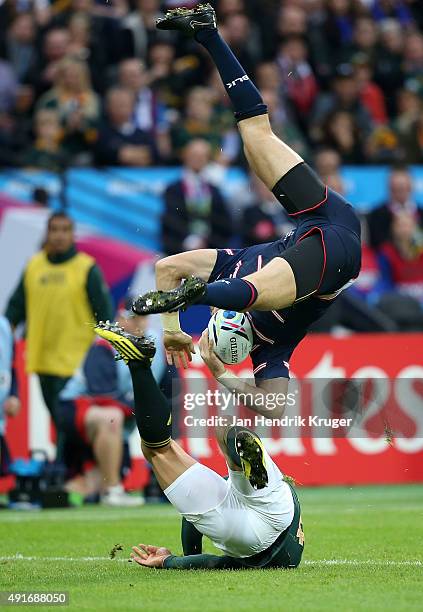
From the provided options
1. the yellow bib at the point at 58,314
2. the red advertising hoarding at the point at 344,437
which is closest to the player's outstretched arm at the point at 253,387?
the red advertising hoarding at the point at 344,437

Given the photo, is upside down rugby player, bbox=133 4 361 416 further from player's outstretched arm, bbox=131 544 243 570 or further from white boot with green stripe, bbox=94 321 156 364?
player's outstretched arm, bbox=131 544 243 570

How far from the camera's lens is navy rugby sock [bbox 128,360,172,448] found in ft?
25.2

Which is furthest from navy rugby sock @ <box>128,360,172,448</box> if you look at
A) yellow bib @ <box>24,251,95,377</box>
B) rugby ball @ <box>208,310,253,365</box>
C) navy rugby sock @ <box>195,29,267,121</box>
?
yellow bib @ <box>24,251,95,377</box>

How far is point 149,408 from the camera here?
767cm

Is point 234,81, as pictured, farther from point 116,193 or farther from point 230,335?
point 116,193

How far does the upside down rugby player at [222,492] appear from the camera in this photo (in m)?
7.43

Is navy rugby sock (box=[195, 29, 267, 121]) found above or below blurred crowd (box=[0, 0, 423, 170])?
above

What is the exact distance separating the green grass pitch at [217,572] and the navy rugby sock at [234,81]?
9.81 ft

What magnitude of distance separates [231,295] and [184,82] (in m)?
10.4

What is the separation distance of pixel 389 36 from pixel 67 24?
5.02 m

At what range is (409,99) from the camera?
1895 cm

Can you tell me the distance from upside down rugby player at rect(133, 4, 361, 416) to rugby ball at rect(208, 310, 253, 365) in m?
0.08

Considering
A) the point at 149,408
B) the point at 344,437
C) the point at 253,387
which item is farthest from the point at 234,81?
the point at 344,437

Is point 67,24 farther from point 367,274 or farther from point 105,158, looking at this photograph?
point 367,274
